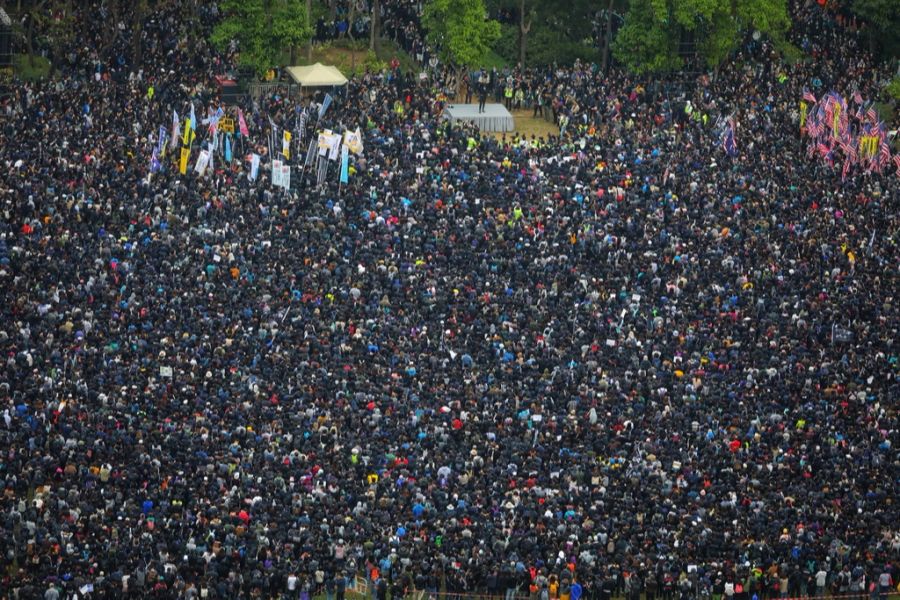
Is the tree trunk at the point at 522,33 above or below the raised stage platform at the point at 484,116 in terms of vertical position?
above

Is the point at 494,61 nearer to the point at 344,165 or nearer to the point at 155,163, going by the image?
the point at 344,165

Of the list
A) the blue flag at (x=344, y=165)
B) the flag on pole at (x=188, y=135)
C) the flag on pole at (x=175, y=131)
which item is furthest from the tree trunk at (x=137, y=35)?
the blue flag at (x=344, y=165)

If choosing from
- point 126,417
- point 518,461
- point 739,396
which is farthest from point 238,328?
point 739,396

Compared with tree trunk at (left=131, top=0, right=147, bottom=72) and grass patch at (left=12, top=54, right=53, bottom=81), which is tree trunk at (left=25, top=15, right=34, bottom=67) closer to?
grass patch at (left=12, top=54, right=53, bottom=81)

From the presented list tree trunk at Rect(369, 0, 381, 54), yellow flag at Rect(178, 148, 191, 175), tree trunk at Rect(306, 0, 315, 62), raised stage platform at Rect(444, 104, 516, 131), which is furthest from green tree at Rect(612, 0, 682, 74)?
yellow flag at Rect(178, 148, 191, 175)

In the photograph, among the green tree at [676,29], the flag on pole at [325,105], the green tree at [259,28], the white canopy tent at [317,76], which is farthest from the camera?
the green tree at [676,29]

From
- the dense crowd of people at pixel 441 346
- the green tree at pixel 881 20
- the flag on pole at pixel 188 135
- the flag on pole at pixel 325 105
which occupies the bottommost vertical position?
the dense crowd of people at pixel 441 346

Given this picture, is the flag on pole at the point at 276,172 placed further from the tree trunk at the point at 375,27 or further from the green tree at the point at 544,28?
the green tree at the point at 544,28

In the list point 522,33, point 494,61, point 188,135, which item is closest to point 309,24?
point 494,61
